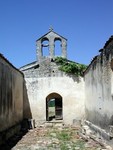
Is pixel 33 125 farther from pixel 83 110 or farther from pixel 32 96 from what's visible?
pixel 83 110

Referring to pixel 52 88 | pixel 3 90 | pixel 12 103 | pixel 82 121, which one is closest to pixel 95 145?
pixel 3 90

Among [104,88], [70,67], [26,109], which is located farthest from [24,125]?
[104,88]

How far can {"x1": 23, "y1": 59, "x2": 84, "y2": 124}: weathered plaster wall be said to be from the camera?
1817 centimetres

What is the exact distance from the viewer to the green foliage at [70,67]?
18.4 meters

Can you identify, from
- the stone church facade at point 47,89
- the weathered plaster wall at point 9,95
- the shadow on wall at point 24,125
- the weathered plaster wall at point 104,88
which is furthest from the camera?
the stone church facade at point 47,89

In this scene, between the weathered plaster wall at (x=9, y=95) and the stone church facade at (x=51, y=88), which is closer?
the weathered plaster wall at (x=9, y=95)

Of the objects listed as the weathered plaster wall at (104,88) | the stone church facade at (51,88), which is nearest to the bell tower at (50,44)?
the stone church facade at (51,88)

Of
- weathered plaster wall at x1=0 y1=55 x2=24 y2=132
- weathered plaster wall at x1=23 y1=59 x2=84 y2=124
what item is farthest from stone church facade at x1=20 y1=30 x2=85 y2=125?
weathered plaster wall at x1=0 y1=55 x2=24 y2=132

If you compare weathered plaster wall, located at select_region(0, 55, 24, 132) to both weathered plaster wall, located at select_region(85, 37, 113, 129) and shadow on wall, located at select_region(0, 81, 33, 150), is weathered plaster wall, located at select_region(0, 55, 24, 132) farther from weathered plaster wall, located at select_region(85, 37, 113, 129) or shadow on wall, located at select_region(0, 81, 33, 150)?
weathered plaster wall, located at select_region(85, 37, 113, 129)

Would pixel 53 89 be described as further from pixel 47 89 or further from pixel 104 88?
pixel 104 88

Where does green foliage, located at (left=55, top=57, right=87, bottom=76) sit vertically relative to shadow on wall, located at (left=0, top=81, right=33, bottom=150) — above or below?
above

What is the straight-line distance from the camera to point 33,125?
55.6ft

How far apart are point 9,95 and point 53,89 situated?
17.6ft

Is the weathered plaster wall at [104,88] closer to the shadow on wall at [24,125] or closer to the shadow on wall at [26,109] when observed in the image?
the shadow on wall at [24,125]
